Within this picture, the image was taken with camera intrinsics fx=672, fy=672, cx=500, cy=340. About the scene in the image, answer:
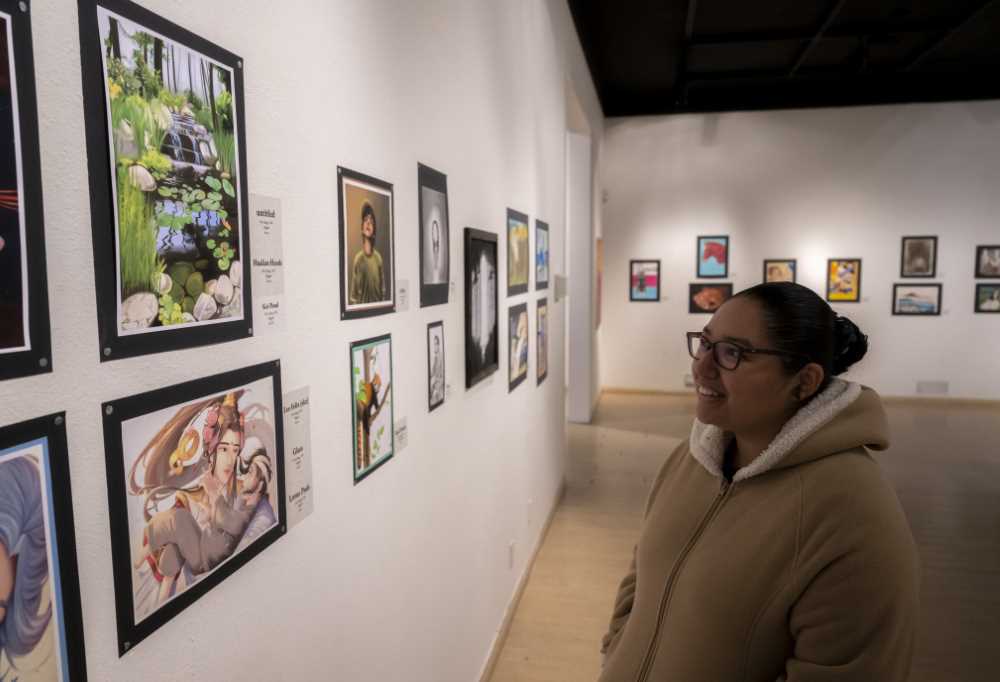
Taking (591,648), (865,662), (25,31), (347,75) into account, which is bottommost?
(591,648)

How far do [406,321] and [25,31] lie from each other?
1.49 metres

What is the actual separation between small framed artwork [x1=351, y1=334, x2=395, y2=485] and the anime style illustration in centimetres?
44

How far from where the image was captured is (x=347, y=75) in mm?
1775

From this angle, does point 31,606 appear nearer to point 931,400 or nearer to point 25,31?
point 25,31

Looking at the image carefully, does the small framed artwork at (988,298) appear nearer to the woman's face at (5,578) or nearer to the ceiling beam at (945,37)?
the ceiling beam at (945,37)

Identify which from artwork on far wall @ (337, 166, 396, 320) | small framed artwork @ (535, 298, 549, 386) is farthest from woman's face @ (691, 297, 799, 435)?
small framed artwork @ (535, 298, 549, 386)

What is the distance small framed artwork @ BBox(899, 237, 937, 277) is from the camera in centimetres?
1033

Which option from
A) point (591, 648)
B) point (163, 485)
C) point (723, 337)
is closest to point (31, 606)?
point (163, 485)

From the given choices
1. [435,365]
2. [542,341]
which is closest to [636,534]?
[542,341]

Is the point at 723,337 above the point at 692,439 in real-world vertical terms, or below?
above

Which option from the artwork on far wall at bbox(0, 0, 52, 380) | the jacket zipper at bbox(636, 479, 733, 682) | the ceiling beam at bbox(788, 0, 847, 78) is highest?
the ceiling beam at bbox(788, 0, 847, 78)

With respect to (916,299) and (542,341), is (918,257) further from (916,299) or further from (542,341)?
(542,341)

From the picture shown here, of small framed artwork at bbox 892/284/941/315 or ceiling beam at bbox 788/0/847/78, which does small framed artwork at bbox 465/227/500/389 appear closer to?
ceiling beam at bbox 788/0/847/78

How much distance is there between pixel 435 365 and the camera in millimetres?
2561
